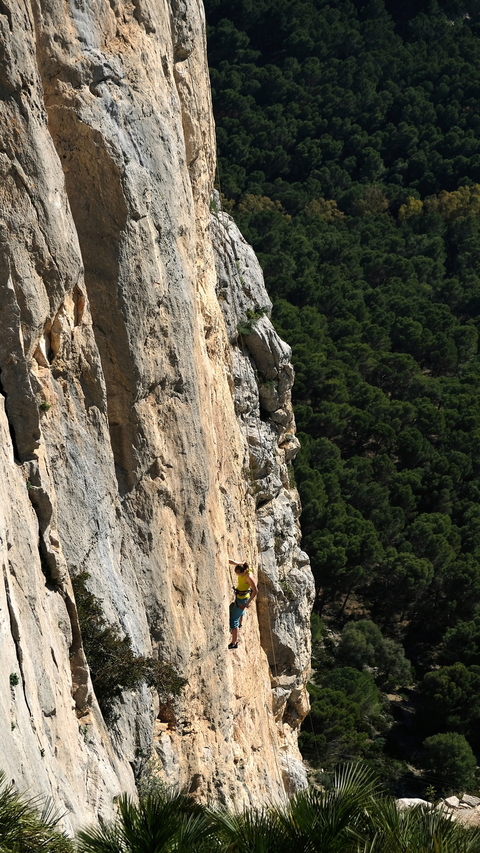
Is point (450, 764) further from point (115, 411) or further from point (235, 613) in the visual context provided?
point (115, 411)

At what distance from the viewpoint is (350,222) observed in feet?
201

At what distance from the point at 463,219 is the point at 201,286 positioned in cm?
4890

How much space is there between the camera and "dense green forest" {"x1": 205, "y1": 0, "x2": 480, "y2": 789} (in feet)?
117

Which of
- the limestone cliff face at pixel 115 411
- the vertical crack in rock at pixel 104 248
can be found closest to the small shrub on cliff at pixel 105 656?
the limestone cliff face at pixel 115 411

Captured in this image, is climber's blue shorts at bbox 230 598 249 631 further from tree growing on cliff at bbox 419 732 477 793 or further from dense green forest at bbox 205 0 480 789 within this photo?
tree growing on cliff at bbox 419 732 477 793

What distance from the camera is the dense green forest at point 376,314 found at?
117 feet

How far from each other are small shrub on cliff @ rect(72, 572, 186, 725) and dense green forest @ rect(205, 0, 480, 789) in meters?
20.2

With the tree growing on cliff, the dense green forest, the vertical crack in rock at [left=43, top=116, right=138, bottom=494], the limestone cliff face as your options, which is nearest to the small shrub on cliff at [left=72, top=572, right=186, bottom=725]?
the limestone cliff face

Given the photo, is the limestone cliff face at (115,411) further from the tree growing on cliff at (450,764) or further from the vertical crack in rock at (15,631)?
the tree growing on cliff at (450,764)

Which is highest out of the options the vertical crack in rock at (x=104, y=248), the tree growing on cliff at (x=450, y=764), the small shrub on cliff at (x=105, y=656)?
the vertical crack in rock at (x=104, y=248)

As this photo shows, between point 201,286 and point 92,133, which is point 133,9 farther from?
point 201,286

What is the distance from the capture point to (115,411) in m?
11.8

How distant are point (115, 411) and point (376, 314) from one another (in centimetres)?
4128

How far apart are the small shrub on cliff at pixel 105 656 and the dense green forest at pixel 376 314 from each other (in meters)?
20.2
